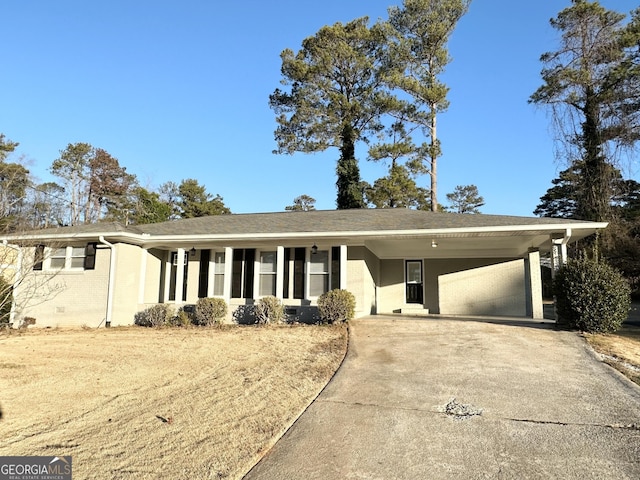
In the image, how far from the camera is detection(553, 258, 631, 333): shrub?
8.62m

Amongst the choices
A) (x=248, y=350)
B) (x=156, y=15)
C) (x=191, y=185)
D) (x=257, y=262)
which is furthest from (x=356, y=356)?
(x=191, y=185)

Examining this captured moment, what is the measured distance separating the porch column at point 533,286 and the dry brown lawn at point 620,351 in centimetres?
427

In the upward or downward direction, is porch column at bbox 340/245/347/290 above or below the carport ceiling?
below

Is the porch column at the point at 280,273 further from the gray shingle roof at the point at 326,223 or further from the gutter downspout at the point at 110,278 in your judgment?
the gutter downspout at the point at 110,278

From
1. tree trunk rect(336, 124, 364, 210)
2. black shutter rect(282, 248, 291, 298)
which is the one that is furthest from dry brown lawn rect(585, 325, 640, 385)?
tree trunk rect(336, 124, 364, 210)

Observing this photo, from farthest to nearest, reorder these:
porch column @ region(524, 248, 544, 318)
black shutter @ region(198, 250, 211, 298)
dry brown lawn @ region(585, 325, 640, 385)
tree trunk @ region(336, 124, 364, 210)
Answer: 1. tree trunk @ region(336, 124, 364, 210)
2. porch column @ region(524, 248, 544, 318)
3. black shutter @ region(198, 250, 211, 298)
4. dry brown lawn @ region(585, 325, 640, 385)

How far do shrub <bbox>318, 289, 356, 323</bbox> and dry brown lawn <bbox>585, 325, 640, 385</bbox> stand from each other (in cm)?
533

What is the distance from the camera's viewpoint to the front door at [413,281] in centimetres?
1501

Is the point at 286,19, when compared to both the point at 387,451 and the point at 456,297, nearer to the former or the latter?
the point at 456,297

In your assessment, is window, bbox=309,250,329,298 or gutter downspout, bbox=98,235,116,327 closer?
gutter downspout, bbox=98,235,116,327

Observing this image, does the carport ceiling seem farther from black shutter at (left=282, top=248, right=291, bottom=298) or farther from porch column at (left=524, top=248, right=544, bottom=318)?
black shutter at (left=282, top=248, right=291, bottom=298)
